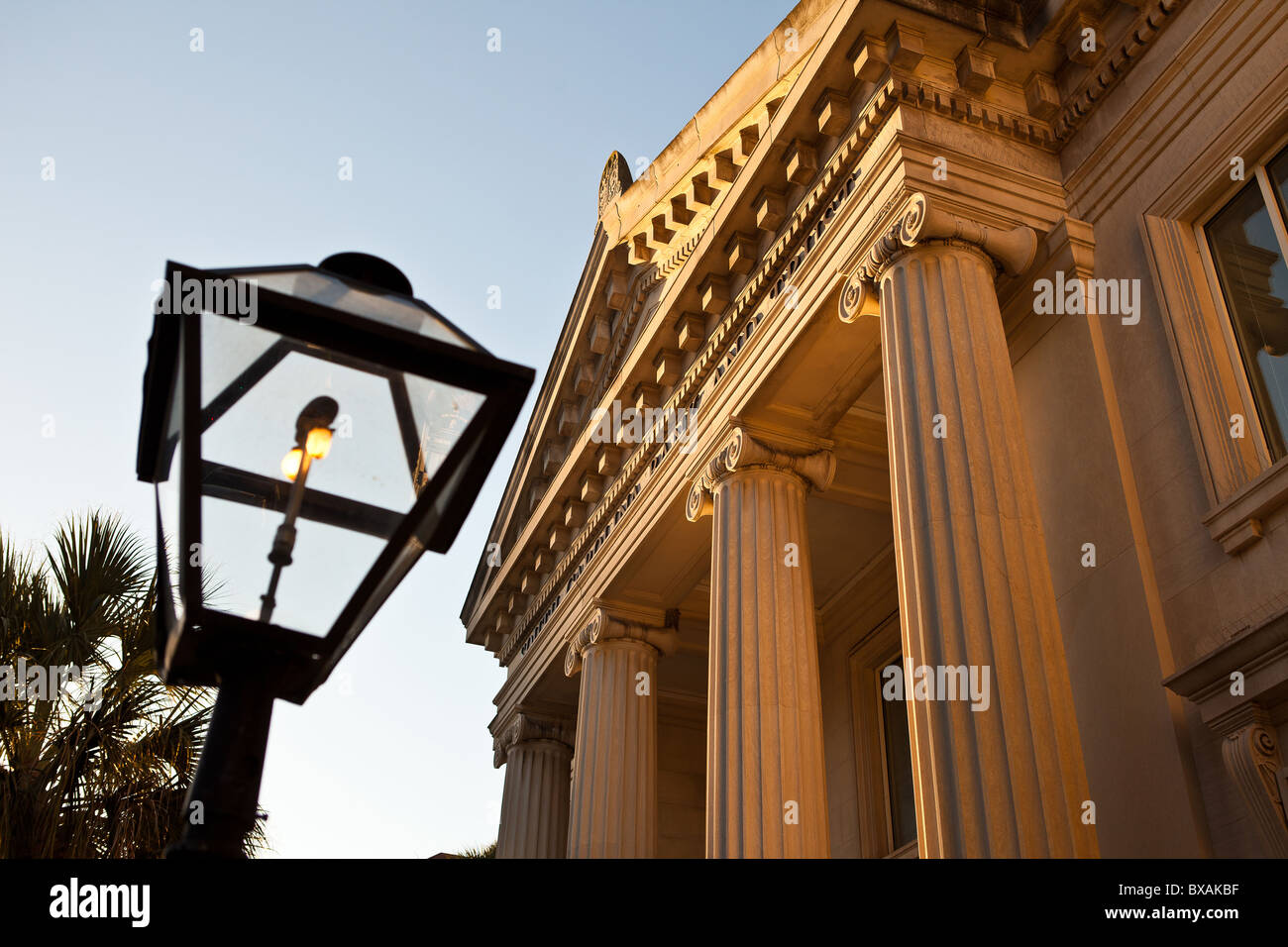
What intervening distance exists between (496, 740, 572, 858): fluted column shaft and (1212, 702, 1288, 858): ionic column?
13.5 metres

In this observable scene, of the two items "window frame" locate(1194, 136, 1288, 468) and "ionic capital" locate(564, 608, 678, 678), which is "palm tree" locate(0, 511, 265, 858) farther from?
"window frame" locate(1194, 136, 1288, 468)

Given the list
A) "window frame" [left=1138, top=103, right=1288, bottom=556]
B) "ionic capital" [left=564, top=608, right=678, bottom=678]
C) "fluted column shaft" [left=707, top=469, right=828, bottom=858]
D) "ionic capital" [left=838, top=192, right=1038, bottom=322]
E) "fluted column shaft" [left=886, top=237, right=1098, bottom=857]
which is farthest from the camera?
"ionic capital" [left=564, top=608, right=678, bottom=678]

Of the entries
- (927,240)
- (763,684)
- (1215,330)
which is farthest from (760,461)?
(1215,330)

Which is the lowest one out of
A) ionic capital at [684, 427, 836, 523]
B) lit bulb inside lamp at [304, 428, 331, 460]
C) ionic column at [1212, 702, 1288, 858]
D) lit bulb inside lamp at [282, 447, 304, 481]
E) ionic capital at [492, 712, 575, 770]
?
lit bulb inside lamp at [282, 447, 304, 481]

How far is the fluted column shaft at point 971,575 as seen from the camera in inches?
271

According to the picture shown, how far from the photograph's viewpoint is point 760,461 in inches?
475

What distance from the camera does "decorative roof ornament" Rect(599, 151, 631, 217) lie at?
18.1 metres

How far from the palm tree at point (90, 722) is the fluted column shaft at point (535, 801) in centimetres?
918


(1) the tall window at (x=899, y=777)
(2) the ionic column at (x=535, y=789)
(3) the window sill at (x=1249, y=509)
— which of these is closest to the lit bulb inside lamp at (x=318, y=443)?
(3) the window sill at (x=1249, y=509)

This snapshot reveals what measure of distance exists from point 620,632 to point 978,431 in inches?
337

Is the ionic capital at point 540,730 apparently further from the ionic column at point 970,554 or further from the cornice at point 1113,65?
the cornice at point 1113,65

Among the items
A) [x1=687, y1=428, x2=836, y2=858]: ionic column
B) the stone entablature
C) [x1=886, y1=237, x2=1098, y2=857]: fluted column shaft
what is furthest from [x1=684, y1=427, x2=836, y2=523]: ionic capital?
[x1=886, y1=237, x2=1098, y2=857]: fluted column shaft
